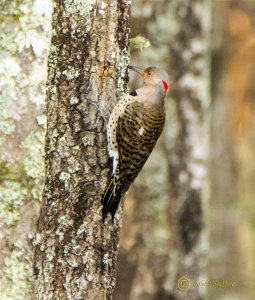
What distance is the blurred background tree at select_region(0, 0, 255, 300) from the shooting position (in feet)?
15.2

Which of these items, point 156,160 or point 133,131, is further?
point 156,160

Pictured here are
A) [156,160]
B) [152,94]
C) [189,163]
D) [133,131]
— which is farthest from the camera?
[156,160]

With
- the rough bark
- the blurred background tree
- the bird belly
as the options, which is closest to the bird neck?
the bird belly

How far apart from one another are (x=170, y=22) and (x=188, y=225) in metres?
2.03

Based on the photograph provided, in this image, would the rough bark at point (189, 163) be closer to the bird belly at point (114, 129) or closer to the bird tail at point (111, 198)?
the bird belly at point (114, 129)

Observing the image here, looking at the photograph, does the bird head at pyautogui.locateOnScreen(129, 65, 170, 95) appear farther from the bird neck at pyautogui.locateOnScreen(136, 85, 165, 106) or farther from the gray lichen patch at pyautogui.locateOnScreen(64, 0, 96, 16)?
the gray lichen patch at pyautogui.locateOnScreen(64, 0, 96, 16)

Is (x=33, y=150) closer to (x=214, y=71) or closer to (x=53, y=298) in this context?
(x=53, y=298)

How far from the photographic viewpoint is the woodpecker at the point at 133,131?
543 centimetres

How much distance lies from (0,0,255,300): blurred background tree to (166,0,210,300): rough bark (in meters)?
0.05

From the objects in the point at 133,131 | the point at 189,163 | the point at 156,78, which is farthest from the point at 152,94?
the point at 189,163

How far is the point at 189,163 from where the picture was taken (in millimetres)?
8445

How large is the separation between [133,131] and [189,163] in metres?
2.39

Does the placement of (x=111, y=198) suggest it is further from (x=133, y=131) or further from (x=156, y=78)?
(x=156, y=78)

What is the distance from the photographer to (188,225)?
854 centimetres
